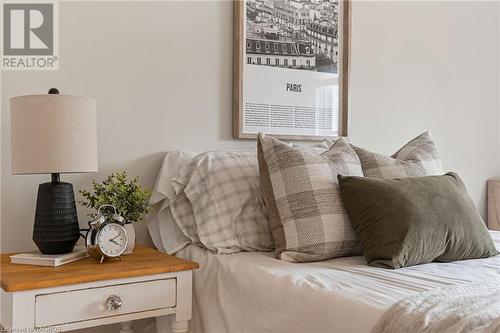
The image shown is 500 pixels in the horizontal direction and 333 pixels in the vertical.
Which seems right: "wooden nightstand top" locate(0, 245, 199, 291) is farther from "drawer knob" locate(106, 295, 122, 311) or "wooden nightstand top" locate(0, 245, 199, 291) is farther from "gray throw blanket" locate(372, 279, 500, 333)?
"gray throw blanket" locate(372, 279, 500, 333)

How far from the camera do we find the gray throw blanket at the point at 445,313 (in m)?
1.21

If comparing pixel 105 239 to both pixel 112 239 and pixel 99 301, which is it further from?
pixel 99 301

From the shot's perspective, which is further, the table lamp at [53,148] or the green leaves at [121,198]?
the green leaves at [121,198]

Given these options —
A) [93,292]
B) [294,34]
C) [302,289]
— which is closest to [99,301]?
[93,292]

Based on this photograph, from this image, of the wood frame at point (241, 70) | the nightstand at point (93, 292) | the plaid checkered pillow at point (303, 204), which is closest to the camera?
the nightstand at point (93, 292)

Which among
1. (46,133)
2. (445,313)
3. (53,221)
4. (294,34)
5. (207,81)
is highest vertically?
(294,34)

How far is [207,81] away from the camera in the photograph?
244 centimetres

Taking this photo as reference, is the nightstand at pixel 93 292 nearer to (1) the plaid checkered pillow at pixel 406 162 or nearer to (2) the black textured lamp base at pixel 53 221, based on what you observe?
(2) the black textured lamp base at pixel 53 221

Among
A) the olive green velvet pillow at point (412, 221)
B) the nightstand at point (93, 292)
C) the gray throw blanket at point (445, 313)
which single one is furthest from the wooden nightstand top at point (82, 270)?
the gray throw blanket at point (445, 313)

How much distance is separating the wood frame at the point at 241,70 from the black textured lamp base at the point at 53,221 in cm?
89

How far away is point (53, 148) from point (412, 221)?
1137 mm

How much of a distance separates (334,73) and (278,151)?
0.95 metres

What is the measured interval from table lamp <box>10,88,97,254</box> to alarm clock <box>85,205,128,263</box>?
8 cm

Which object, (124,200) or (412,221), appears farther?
(124,200)
